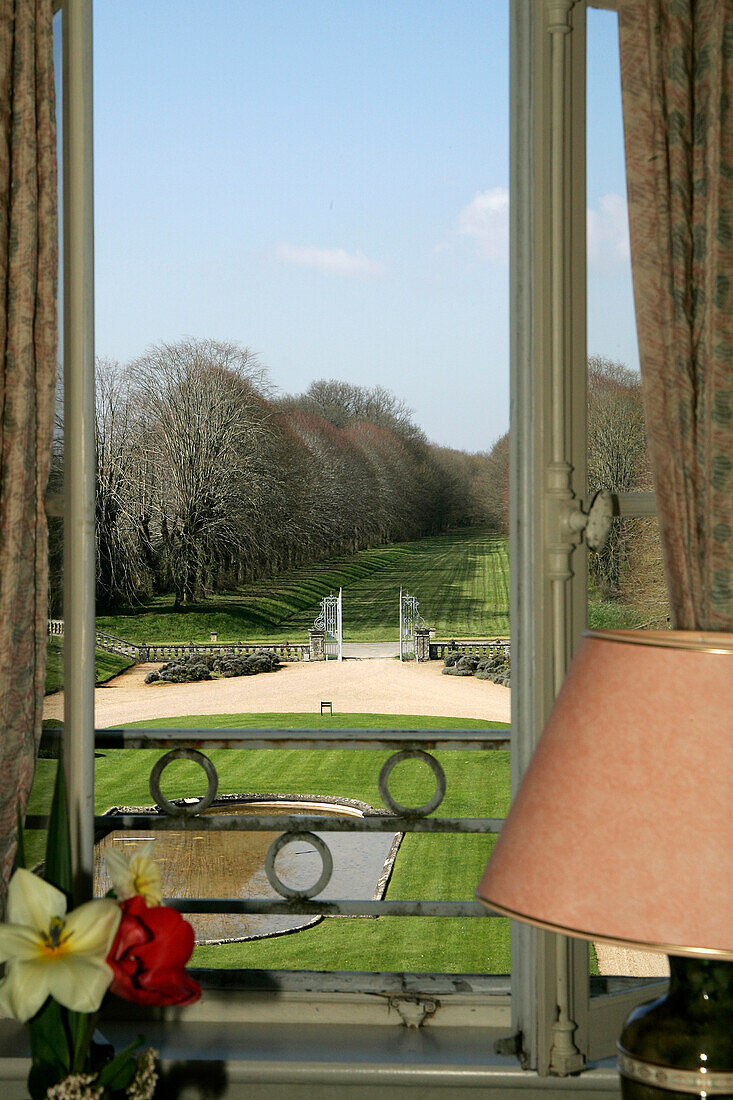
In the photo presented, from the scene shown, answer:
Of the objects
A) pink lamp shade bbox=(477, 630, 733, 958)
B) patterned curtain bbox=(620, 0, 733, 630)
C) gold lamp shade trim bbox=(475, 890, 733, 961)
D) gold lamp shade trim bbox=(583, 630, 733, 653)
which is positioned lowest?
gold lamp shade trim bbox=(475, 890, 733, 961)

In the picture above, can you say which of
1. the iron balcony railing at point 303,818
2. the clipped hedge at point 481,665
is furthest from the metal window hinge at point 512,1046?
the clipped hedge at point 481,665

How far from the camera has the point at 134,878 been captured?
36.2 inches

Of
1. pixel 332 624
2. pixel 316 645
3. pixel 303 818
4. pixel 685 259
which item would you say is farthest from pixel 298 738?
pixel 316 645

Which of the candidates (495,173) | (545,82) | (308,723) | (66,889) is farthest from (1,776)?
(308,723)

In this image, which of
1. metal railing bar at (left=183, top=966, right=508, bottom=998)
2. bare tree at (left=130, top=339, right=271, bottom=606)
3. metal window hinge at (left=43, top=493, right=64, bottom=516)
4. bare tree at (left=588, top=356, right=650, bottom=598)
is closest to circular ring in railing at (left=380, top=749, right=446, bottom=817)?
metal railing bar at (left=183, top=966, right=508, bottom=998)

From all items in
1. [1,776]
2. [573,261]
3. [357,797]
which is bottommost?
[357,797]

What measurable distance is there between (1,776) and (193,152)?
4936 millimetres

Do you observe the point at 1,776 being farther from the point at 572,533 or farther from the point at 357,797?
the point at 357,797

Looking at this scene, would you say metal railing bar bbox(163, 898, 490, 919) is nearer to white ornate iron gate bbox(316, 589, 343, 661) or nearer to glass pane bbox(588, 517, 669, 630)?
glass pane bbox(588, 517, 669, 630)

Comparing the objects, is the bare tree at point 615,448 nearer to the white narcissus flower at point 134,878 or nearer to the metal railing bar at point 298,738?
the metal railing bar at point 298,738

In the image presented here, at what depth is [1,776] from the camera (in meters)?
1.37

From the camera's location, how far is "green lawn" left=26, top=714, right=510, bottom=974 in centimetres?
536

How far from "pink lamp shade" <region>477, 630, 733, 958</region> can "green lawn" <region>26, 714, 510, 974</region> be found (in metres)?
3.72

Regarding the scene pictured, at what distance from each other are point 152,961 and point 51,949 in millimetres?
90
